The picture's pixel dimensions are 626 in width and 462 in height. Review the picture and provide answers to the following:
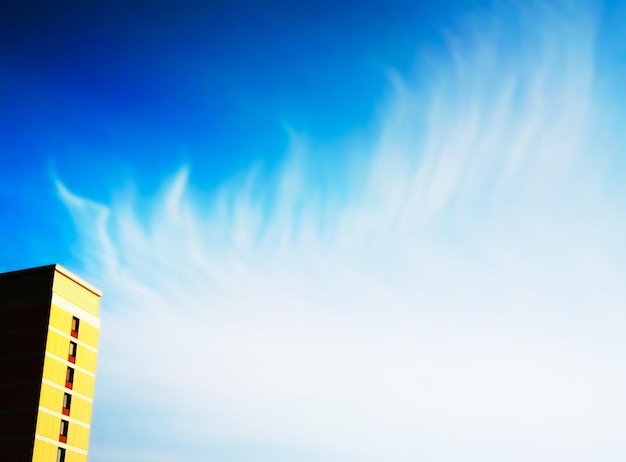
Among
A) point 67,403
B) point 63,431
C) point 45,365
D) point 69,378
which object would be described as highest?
point 45,365

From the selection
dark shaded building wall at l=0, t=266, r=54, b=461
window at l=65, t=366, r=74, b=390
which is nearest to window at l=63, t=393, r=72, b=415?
window at l=65, t=366, r=74, b=390

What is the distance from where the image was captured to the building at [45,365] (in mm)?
69562

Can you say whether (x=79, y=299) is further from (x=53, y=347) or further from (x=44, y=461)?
(x=44, y=461)

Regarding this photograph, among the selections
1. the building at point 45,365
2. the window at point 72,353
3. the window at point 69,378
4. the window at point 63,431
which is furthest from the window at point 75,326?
the window at point 63,431

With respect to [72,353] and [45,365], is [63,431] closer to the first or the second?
[45,365]

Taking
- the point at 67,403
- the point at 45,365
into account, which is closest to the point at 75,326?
the point at 45,365

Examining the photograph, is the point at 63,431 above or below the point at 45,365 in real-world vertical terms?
below

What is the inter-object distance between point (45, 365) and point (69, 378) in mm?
4122

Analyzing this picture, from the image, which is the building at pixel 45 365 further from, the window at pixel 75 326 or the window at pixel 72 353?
the window at pixel 72 353

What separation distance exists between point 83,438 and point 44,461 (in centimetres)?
639

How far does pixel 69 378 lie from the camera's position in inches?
2950

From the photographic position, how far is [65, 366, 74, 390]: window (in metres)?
74.4

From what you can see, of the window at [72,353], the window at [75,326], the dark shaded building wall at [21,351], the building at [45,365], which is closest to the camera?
the dark shaded building wall at [21,351]

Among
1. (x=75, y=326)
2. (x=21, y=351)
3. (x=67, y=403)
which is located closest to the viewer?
(x=21, y=351)
